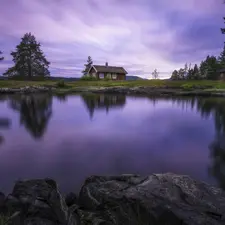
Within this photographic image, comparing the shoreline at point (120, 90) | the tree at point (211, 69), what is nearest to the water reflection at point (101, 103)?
the shoreline at point (120, 90)

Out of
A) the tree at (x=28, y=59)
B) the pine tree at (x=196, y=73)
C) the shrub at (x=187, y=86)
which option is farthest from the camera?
the pine tree at (x=196, y=73)

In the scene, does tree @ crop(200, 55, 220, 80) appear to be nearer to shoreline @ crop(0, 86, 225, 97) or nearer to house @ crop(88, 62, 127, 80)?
shoreline @ crop(0, 86, 225, 97)

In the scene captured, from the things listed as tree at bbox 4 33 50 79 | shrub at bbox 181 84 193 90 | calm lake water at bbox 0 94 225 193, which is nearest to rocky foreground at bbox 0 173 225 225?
calm lake water at bbox 0 94 225 193

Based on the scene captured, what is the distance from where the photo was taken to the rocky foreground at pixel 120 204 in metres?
3.02

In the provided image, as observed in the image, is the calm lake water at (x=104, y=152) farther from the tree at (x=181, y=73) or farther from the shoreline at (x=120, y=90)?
the tree at (x=181, y=73)

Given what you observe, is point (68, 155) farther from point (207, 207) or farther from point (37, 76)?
point (37, 76)

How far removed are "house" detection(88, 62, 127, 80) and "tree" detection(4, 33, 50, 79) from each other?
13742 mm

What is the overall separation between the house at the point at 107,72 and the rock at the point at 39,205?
175 ft

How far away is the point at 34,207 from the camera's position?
3.18 m

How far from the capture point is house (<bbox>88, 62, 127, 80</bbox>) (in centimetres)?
5608

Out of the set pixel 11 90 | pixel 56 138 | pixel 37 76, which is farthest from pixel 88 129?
pixel 37 76

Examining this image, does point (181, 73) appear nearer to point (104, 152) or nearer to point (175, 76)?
point (175, 76)

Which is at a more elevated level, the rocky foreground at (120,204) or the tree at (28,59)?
the tree at (28,59)

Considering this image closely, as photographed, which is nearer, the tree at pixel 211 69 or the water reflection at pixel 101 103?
the water reflection at pixel 101 103
